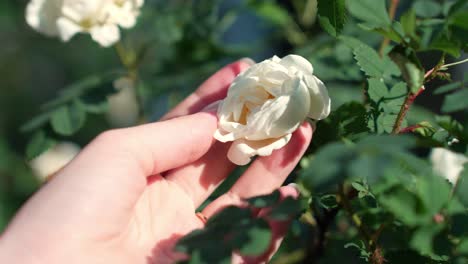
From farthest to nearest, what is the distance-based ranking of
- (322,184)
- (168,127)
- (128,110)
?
(128,110) → (168,127) → (322,184)

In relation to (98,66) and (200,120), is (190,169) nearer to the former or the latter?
(200,120)

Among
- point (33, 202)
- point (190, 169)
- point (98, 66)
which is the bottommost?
point (98, 66)

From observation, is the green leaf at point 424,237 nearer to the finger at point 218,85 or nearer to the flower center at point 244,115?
the flower center at point 244,115

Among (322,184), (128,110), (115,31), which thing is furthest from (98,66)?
(322,184)

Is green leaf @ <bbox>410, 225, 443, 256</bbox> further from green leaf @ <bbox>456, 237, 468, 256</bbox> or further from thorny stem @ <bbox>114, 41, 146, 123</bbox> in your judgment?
thorny stem @ <bbox>114, 41, 146, 123</bbox>

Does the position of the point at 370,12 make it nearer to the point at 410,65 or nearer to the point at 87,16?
the point at 410,65

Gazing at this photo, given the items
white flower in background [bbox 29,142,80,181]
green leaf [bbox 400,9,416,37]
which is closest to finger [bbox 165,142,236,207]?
green leaf [bbox 400,9,416,37]
